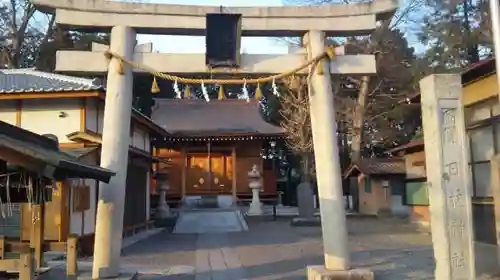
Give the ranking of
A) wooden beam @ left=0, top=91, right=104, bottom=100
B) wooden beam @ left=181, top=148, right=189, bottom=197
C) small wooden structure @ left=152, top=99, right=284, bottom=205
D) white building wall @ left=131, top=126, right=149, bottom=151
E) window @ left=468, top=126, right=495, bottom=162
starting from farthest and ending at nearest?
wooden beam @ left=181, top=148, right=189, bottom=197, small wooden structure @ left=152, top=99, right=284, bottom=205, white building wall @ left=131, top=126, right=149, bottom=151, wooden beam @ left=0, top=91, right=104, bottom=100, window @ left=468, top=126, right=495, bottom=162

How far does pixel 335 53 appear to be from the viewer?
9.91 meters

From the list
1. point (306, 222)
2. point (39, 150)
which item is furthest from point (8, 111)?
point (306, 222)

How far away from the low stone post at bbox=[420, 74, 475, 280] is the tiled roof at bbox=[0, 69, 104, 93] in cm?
974

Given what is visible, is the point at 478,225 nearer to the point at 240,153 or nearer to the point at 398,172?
the point at 398,172

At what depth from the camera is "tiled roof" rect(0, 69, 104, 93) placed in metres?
14.8

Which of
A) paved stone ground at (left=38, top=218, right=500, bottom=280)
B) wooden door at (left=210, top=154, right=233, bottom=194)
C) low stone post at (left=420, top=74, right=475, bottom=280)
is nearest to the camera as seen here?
low stone post at (left=420, top=74, right=475, bottom=280)

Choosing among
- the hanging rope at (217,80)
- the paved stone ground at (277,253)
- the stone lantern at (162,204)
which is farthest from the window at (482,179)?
the stone lantern at (162,204)

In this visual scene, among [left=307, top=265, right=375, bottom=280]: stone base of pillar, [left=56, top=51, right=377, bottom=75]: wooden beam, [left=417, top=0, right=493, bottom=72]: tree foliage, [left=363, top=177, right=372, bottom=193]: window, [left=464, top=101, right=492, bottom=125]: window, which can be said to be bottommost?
[left=307, top=265, right=375, bottom=280]: stone base of pillar

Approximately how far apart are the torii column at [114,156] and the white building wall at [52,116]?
5995 millimetres

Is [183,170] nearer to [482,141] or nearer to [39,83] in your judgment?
[39,83]

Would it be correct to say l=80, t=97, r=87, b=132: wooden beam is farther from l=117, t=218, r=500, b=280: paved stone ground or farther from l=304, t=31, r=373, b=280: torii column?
l=304, t=31, r=373, b=280: torii column

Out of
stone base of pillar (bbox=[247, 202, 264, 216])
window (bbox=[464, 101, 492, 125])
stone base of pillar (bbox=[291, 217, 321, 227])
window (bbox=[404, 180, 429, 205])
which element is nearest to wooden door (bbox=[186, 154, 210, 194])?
stone base of pillar (bbox=[247, 202, 264, 216])

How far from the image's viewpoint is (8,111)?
50.3ft

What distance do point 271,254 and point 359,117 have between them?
63.7ft
